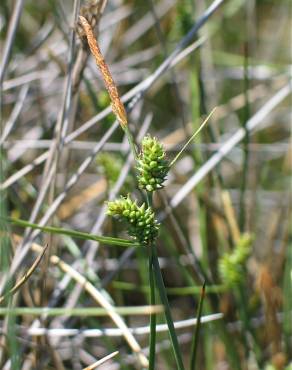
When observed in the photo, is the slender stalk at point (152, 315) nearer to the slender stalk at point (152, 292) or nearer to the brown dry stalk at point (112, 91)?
the slender stalk at point (152, 292)

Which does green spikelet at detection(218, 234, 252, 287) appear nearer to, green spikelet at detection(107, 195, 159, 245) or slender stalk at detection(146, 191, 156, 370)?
slender stalk at detection(146, 191, 156, 370)

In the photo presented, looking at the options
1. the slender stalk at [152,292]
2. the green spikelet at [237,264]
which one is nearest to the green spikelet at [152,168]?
the slender stalk at [152,292]

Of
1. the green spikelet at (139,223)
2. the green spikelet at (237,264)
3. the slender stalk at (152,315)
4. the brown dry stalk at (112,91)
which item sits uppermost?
the brown dry stalk at (112,91)

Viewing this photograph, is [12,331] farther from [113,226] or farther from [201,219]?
[201,219]

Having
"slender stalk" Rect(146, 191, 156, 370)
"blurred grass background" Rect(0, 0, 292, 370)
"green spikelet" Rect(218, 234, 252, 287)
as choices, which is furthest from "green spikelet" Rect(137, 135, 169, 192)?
"green spikelet" Rect(218, 234, 252, 287)

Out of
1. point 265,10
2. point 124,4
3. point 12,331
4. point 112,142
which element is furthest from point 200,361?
point 265,10

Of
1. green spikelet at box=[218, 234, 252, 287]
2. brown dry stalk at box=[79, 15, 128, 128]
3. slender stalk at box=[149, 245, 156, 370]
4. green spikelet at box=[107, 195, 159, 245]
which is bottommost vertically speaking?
slender stalk at box=[149, 245, 156, 370]

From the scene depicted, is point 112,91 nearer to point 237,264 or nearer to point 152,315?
point 152,315

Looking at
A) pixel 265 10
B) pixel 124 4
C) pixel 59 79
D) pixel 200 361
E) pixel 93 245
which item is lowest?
pixel 200 361

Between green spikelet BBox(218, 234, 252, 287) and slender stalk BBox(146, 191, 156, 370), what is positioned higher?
green spikelet BBox(218, 234, 252, 287)
